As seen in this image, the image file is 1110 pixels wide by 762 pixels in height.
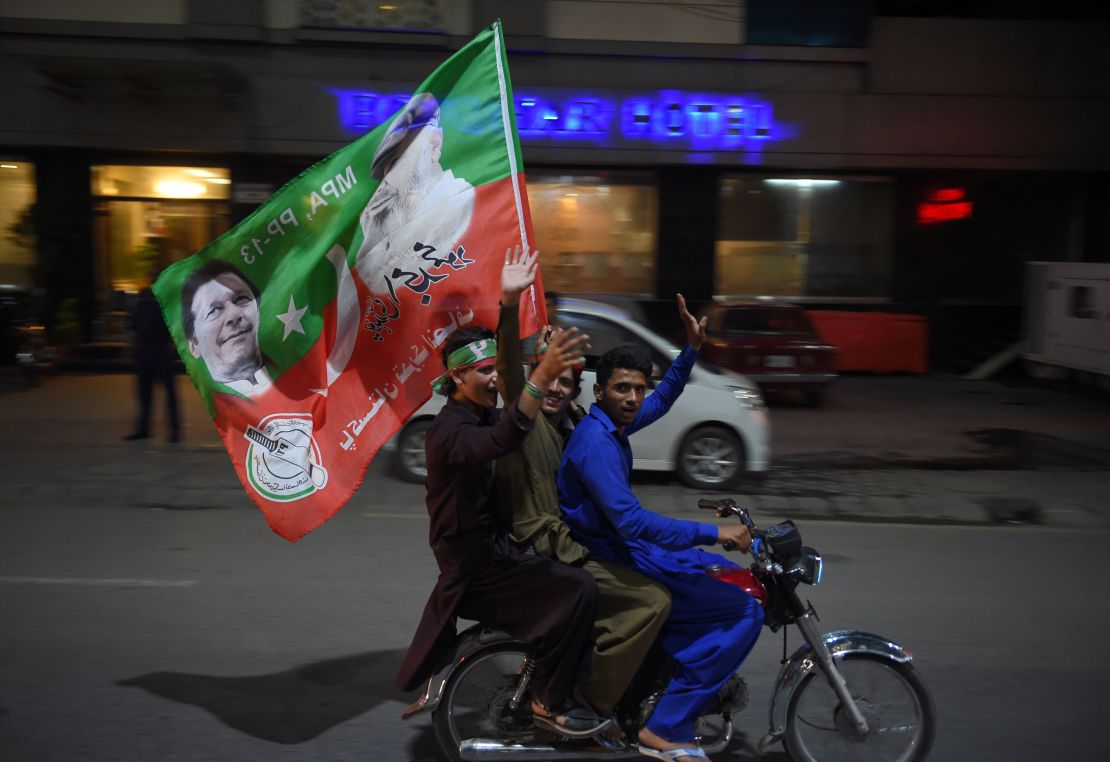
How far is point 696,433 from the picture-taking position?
9.20 metres

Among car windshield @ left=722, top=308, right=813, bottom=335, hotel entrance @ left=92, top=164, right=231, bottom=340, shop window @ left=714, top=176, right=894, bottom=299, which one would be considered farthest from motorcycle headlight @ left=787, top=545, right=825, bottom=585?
hotel entrance @ left=92, top=164, right=231, bottom=340

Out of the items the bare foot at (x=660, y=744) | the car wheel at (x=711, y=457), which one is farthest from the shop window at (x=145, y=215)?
the bare foot at (x=660, y=744)

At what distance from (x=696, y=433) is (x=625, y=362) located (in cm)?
560

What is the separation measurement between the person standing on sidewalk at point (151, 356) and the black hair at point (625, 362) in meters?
8.03

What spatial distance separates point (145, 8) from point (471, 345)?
14.9m

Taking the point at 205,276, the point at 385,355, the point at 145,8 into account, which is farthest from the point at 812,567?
the point at 145,8

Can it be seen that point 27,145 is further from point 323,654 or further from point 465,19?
point 323,654

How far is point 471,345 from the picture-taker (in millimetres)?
3654

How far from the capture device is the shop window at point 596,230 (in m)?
17.2

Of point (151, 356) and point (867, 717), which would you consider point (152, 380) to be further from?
point (867, 717)

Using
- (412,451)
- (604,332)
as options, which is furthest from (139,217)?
(604,332)

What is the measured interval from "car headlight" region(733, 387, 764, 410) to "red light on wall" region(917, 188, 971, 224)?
391 inches

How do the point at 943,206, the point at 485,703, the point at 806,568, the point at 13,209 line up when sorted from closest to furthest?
the point at 806,568, the point at 485,703, the point at 13,209, the point at 943,206

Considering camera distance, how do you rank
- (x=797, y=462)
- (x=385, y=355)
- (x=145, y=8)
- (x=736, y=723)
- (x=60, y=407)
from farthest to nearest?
(x=145, y=8), (x=60, y=407), (x=797, y=462), (x=736, y=723), (x=385, y=355)
